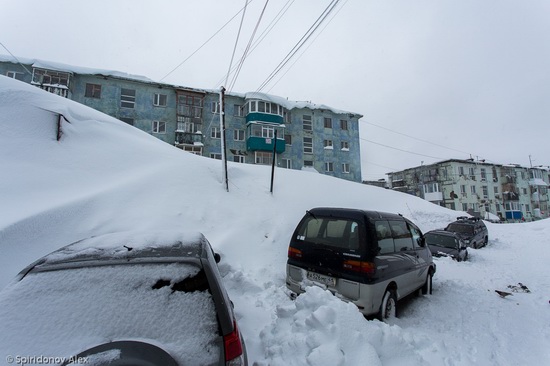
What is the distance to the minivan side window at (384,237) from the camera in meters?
4.25

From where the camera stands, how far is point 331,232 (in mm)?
4469

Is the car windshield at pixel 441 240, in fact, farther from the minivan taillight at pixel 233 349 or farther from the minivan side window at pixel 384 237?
the minivan taillight at pixel 233 349

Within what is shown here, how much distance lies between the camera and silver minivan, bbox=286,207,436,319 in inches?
154

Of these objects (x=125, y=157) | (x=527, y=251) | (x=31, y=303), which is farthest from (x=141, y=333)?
(x=527, y=251)

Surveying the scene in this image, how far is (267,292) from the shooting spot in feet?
16.5

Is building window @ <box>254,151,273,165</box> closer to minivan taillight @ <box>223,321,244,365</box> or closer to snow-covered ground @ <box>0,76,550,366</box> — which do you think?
snow-covered ground @ <box>0,76,550,366</box>

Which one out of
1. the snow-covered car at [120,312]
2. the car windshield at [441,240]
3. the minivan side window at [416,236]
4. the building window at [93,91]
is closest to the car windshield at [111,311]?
the snow-covered car at [120,312]

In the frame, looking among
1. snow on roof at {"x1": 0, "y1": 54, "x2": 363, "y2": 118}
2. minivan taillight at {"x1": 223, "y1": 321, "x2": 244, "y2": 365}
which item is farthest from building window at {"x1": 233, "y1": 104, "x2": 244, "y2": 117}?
minivan taillight at {"x1": 223, "y1": 321, "x2": 244, "y2": 365}

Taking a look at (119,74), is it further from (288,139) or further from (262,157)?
(288,139)

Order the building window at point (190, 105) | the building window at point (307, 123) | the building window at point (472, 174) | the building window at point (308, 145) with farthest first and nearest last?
the building window at point (472, 174), the building window at point (307, 123), the building window at point (308, 145), the building window at point (190, 105)

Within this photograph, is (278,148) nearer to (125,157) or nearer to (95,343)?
(125,157)

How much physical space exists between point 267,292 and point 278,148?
25.2 meters

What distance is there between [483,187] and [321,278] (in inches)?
2161

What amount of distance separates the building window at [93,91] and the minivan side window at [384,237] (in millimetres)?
29537
